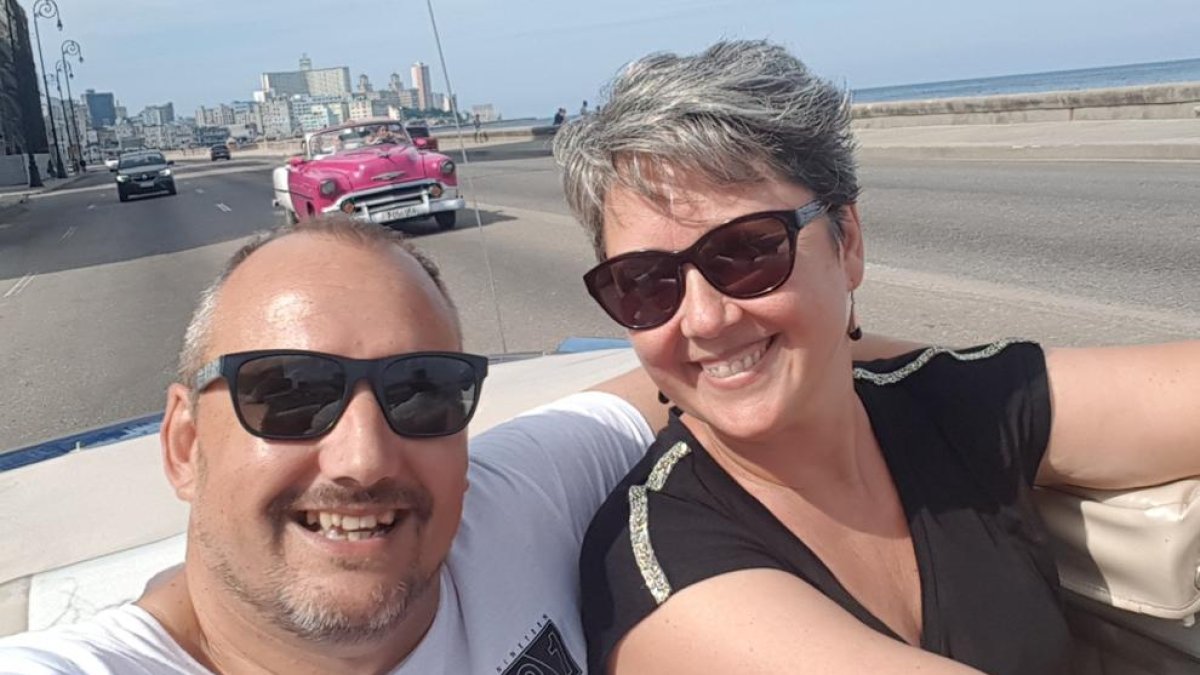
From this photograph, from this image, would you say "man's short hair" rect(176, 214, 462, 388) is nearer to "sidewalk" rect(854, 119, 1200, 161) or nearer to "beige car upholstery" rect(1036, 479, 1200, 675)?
"beige car upholstery" rect(1036, 479, 1200, 675)

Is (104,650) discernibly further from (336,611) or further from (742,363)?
(742,363)

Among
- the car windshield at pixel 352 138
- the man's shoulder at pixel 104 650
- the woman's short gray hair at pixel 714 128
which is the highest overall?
the car windshield at pixel 352 138

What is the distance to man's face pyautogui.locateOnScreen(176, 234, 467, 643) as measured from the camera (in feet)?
5.19

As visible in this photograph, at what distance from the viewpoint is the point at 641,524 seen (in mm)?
1753

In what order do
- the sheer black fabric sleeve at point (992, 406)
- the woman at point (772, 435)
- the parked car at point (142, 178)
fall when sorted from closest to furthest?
the woman at point (772, 435) < the sheer black fabric sleeve at point (992, 406) < the parked car at point (142, 178)

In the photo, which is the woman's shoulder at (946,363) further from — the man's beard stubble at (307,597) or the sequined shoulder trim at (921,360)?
the man's beard stubble at (307,597)

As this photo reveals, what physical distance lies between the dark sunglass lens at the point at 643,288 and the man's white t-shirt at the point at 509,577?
404 millimetres

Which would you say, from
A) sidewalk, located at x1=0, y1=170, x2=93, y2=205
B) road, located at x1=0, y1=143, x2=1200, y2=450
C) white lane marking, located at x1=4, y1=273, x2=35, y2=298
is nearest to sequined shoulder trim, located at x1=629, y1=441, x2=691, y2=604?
road, located at x1=0, y1=143, x2=1200, y2=450

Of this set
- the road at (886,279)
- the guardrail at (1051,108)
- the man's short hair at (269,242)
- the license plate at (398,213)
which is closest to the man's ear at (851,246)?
the man's short hair at (269,242)

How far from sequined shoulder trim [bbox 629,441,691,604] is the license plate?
40.6ft

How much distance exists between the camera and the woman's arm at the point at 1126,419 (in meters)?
1.99

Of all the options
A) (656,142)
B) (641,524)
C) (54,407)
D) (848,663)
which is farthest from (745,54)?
(54,407)

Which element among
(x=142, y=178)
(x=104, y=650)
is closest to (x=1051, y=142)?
(x=104, y=650)

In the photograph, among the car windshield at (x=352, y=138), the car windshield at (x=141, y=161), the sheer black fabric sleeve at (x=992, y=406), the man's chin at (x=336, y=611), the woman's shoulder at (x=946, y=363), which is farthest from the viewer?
the car windshield at (x=141, y=161)
